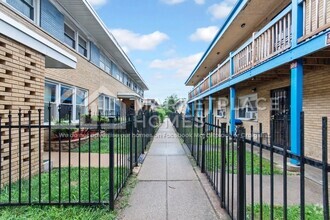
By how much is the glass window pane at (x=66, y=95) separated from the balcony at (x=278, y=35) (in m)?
7.34

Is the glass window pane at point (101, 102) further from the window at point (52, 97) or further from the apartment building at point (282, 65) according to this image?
the apartment building at point (282, 65)

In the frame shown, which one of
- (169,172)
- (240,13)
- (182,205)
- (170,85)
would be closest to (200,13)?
(240,13)

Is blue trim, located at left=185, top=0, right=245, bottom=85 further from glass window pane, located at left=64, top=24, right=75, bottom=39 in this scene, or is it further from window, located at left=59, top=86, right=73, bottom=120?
window, located at left=59, top=86, right=73, bottom=120

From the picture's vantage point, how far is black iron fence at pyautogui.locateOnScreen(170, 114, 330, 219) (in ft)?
6.03

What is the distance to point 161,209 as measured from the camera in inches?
149

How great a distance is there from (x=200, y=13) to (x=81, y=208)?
22.8 meters

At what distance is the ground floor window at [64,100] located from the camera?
8977 millimetres

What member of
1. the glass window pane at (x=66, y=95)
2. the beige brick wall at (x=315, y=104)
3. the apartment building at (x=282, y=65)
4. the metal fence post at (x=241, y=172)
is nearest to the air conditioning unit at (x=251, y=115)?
the apartment building at (x=282, y=65)

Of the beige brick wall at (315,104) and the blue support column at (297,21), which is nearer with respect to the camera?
the blue support column at (297,21)

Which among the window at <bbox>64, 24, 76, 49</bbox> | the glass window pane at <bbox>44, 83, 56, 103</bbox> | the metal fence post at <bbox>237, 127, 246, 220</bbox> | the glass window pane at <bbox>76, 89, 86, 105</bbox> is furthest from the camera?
the glass window pane at <bbox>76, 89, 86, 105</bbox>

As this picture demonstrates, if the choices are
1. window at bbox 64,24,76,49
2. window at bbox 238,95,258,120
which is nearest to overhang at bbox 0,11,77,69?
window at bbox 64,24,76,49

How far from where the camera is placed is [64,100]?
34.0 ft

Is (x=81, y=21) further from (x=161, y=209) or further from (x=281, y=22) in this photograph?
(x=161, y=209)

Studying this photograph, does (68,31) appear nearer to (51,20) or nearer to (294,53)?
(51,20)
